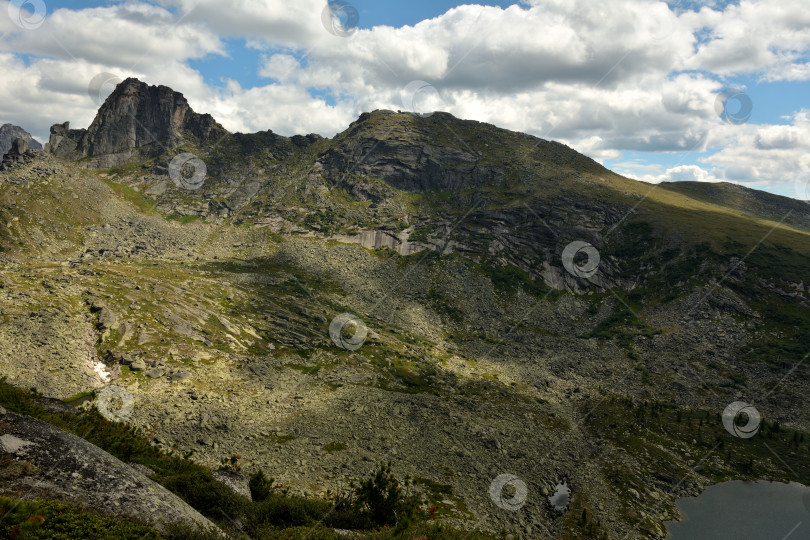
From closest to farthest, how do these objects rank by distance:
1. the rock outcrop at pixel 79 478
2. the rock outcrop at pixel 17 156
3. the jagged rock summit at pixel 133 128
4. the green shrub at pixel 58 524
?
the green shrub at pixel 58 524
the rock outcrop at pixel 79 478
the rock outcrop at pixel 17 156
the jagged rock summit at pixel 133 128

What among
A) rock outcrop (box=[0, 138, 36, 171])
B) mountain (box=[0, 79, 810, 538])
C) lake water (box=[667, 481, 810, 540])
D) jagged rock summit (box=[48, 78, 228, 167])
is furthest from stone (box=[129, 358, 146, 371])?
jagged rock summit (box=[48, 78, 228, 167])

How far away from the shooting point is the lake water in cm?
3594

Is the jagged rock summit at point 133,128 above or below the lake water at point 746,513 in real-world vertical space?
above

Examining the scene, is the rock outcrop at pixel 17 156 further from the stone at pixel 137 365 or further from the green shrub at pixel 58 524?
the green shrub at pixel 58 524

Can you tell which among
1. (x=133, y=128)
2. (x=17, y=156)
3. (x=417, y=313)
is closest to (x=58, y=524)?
(x=417, y=313)

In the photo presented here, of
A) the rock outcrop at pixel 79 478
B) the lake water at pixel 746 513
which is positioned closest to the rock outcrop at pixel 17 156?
the rock outcrop at pixel 79 478

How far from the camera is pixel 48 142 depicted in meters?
171

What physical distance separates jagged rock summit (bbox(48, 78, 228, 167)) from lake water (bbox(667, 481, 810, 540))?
202598 mm

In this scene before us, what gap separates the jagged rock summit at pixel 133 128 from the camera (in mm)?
166625

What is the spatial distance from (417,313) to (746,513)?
64289mm

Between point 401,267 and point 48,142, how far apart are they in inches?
6567

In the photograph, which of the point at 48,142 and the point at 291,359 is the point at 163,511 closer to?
the point at 291,359

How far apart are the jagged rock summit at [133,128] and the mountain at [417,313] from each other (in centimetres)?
101

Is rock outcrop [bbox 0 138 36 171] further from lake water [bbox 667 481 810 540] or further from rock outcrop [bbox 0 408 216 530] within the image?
lake water [bbox 667 481 810 540]
